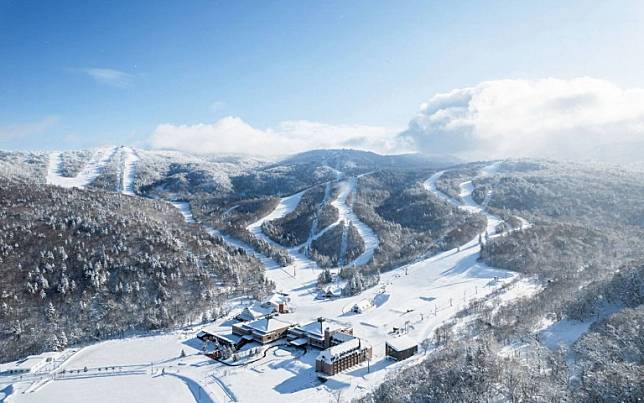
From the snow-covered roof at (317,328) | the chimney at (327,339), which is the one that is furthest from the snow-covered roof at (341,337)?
the snow-covered roof at (317,328)

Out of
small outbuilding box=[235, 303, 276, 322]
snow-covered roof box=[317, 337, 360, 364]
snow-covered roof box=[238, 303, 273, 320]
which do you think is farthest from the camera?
snow-covered roof box=[238, 303, 273, 320]

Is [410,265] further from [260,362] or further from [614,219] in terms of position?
[614,219]

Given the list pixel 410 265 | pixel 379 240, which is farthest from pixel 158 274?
pixel 379 240

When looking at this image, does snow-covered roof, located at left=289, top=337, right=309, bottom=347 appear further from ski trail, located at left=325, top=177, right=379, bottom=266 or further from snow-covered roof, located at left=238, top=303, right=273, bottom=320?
ski trail, located at left=325, top=177, right=379, bottom=266

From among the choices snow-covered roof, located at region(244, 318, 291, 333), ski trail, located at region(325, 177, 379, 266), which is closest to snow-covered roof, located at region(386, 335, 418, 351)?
snow-covered roof, located at region(244, 318, 291, 333)

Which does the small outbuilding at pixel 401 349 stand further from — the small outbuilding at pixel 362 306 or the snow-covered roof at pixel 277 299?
the snow-covered roof at pixel 277 299

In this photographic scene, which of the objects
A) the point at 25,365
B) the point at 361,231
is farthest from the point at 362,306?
the point at 361,231

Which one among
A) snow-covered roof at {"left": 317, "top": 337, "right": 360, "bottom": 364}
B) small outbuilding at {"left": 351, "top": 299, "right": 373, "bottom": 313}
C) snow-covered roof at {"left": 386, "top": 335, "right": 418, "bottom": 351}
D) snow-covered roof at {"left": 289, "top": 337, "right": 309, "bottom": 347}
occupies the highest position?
snow-covered roof at {"left": 317, "top": 337, "right": 360, "bottom": 364}
